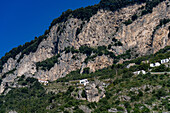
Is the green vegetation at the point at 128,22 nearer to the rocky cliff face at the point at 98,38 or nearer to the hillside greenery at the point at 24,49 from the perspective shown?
the rocky cliff face at the point at 98,38

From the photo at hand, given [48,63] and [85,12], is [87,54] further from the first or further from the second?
[85,12]

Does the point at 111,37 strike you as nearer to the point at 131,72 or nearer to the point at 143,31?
the point at 143,31

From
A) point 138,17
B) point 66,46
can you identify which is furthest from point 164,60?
point 66,46

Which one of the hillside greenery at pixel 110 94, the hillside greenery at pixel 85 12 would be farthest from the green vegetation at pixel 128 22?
the hillside greenery at pixel 110 94

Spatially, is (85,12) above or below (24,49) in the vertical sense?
above

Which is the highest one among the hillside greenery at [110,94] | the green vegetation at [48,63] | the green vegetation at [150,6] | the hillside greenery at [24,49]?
the green vegetation at [150,6]

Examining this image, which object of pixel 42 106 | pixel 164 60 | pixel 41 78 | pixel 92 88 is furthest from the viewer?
pixel 41 78

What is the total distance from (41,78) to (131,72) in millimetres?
30999

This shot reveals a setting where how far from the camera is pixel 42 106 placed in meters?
61.2

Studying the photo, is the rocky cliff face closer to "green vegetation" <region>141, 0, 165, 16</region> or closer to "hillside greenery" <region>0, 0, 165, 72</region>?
"green vegetation" <region>141, 0, 165, 16</region>

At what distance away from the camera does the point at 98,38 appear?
89875mm

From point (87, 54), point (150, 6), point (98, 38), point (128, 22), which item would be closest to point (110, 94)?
point (87, 54)

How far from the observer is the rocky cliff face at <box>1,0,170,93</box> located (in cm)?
8125

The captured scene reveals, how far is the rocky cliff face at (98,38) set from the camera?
267 ft
